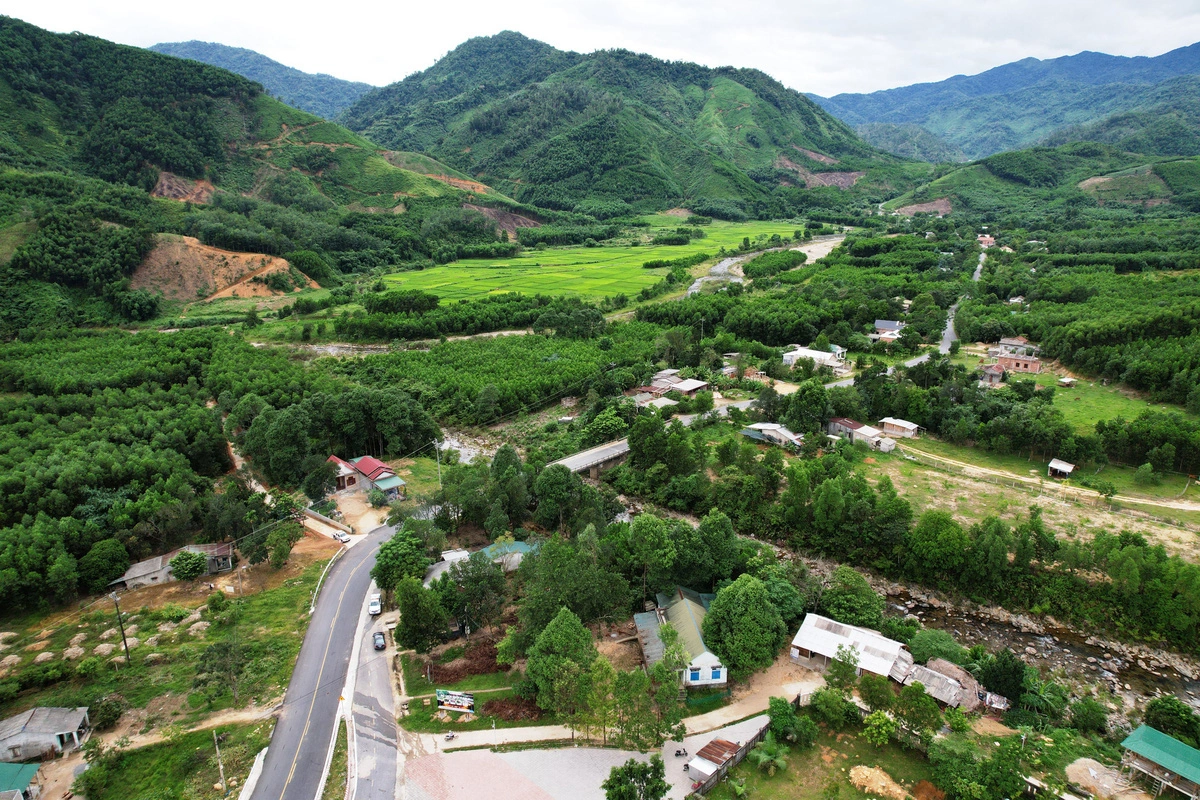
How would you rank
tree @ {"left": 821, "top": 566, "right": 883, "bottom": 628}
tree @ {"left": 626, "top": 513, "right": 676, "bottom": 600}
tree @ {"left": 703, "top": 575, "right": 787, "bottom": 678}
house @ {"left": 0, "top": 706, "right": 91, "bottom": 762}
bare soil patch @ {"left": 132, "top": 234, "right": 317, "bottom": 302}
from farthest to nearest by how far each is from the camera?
bare soil patch @ {"left": 132, "top": 234, "right": 317, "bottom": 302}
tree @ {"left": 626, "top": 513, "right": 676, "bottom": 600}
tree @ {"left": 821, "top": 566, "right": 883, "bottom": 628}
tree @ {"left": 703, "top": 575, "right": 787, "bottom": 678}
house @ {"left": 0, "top": 706, "right": 91, "bottom": 762}

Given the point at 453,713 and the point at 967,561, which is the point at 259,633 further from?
the point at 967,561

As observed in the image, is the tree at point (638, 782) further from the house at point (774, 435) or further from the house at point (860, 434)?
the house at point (860, 434)

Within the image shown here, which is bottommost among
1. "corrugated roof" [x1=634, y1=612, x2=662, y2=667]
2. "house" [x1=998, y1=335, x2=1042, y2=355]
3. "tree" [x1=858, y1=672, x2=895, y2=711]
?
"corrugated roof" [x1=634, y1=612, x2=662, y2=667]

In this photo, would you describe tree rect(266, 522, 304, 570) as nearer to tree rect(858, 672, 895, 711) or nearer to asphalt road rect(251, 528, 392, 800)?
asphalt road rect(251, 528, 392, 800)

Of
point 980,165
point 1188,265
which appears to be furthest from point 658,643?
point 980,165

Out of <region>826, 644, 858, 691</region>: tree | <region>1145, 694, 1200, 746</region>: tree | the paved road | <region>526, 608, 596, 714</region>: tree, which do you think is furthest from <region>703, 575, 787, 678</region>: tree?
<region>1145, 694, 1200, 746</region>: tree

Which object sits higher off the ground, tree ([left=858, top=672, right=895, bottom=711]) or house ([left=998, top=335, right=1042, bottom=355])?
house ([left=998, top=335, right=1042, bottom=355])

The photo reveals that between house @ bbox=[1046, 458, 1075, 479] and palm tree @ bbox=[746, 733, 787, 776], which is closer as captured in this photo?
palm tree @ bbox=[746, 733, 787, 776]
